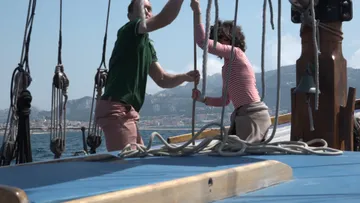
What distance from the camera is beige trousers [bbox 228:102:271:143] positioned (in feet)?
7.77

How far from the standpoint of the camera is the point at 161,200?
1108mm

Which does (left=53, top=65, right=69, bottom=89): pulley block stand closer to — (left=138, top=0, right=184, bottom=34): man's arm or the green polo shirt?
the green polo shirt

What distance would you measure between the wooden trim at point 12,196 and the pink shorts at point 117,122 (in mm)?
1318

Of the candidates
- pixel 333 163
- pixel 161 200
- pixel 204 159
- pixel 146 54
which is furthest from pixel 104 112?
pixel 161 200

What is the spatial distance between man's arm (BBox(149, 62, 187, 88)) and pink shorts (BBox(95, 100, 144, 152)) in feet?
0.87

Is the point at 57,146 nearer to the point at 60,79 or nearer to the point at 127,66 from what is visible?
the point at 60,79

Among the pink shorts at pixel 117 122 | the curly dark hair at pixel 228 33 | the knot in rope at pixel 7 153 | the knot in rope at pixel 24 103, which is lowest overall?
the knot in rope at pixel 7 153

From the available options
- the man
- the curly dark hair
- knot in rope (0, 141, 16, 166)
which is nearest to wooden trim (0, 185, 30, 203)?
the man

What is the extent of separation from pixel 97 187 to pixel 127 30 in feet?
4.00

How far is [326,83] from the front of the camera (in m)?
2.49

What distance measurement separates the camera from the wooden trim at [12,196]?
101 cm

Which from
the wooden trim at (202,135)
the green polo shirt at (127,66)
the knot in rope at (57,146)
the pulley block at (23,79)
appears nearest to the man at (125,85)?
the green polo shirt at (127,66)

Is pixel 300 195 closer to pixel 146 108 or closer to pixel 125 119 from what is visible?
pixel 125 119

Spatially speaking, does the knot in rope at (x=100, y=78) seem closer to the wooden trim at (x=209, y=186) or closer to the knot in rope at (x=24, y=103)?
the knot in rope at (x=24, y=103)
